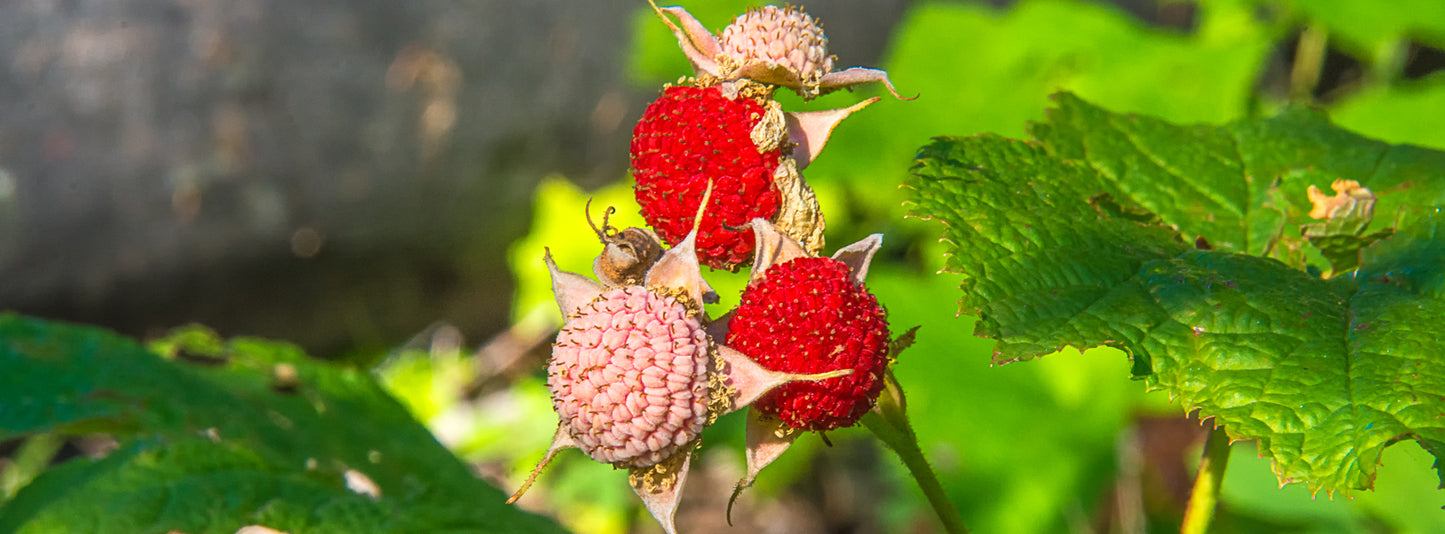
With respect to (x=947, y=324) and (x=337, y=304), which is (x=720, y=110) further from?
(x=337, y=304)

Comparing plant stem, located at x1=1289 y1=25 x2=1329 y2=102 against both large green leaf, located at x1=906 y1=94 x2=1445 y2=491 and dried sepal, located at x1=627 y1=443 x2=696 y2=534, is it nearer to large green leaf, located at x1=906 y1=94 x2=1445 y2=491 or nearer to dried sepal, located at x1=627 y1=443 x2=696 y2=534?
large green leaf, located at x1=906 y1=94 x2=1445 y2=491

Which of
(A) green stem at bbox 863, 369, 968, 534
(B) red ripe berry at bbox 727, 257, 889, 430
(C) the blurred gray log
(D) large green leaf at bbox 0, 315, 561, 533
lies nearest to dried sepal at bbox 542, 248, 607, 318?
(B) red ripe berry at bbox 727, 257, 889, 430

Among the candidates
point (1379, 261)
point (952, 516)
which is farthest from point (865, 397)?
point (1379, 261)

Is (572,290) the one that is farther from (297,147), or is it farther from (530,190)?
(530,190)

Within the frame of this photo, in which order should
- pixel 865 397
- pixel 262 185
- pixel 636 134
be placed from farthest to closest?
pixel 262 185 → pixel 636 134 → pixel 865 397

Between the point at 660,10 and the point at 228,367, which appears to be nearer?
the point at 660,10

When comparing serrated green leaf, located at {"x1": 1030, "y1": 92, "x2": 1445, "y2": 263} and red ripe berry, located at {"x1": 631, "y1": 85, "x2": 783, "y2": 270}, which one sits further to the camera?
serrated green leaf, located at {"x1": 1030, "y1": 92, "x2": 1445, "y2": 263}

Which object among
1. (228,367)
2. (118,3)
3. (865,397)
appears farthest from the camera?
(118,3)
